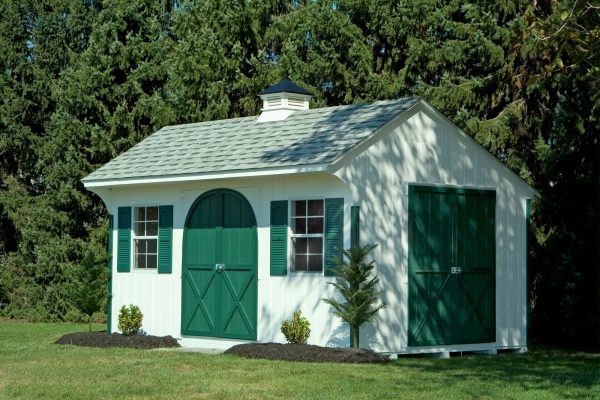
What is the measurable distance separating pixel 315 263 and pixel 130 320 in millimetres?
4023

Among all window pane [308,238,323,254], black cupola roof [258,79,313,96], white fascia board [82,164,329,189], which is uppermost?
black cupola roof [258,79,313,96]

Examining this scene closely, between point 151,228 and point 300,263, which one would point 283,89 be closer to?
point 151,228

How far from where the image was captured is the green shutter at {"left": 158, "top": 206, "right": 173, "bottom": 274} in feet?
65.3

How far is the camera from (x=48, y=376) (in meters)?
14.7

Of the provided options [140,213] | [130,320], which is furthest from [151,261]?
[130,320]

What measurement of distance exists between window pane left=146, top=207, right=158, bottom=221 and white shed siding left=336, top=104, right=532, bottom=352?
15.2ft

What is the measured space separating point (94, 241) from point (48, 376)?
15.0 metres

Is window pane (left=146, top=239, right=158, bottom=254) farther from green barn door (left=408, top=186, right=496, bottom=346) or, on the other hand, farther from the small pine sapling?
green barn door (left=408, top=186, right=496, bottom=346)

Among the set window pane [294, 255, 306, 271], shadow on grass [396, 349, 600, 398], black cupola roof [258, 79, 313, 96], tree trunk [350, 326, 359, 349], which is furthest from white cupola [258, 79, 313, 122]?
shadow on grass [396, 349, 600, 398]

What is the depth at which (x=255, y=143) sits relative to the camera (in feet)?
63.9

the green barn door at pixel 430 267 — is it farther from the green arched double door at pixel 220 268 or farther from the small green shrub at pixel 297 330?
the green arched double door at pixel 220 268

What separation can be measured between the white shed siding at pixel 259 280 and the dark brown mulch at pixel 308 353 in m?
0.64

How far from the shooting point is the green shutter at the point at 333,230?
17.2 m

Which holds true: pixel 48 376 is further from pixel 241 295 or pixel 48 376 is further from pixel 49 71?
pixel 49 71
